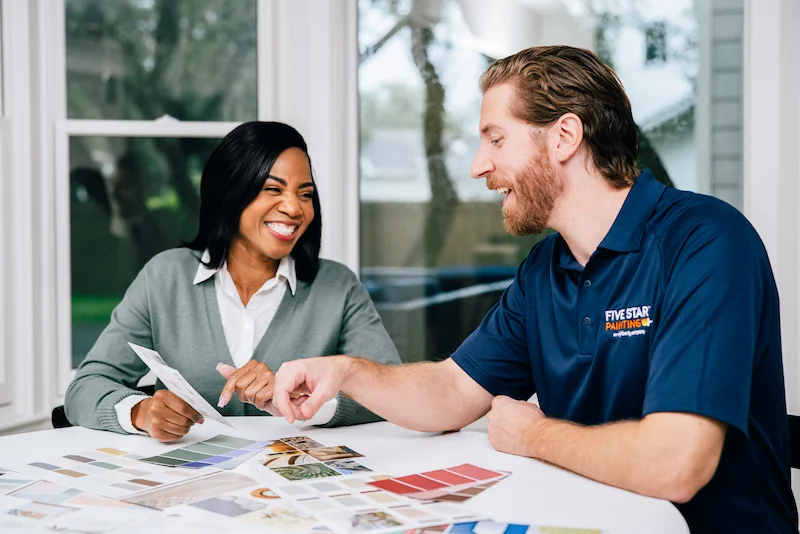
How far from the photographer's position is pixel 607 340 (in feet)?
4.75

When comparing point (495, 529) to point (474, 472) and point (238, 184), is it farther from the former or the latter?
point (238, 184)

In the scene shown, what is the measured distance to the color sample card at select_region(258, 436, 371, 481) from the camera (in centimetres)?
131

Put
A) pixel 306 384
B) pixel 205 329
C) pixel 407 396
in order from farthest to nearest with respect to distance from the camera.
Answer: pixel 205 329, pixel 407 396, pixel 306 384

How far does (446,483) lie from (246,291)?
3.60 ft

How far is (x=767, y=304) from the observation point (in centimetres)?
132

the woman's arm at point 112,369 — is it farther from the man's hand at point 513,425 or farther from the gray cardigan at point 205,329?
the man's hand at point 513,425

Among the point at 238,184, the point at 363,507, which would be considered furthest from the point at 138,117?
the point at 363,507

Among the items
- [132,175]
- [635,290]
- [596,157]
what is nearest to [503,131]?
[596,157]

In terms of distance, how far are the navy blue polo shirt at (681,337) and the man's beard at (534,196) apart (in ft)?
0.31

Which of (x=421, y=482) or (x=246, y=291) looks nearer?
(x=421, y=482)

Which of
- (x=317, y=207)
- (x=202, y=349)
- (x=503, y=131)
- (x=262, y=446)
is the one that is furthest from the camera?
(x=317, y=207)

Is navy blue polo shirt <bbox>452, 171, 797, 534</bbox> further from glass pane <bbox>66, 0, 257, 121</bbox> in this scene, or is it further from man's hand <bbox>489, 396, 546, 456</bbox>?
glass pane <bbox>66, 0, 257, 121</bbox>

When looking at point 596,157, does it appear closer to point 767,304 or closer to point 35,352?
point 767,304

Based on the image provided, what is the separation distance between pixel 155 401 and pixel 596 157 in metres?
1.04
